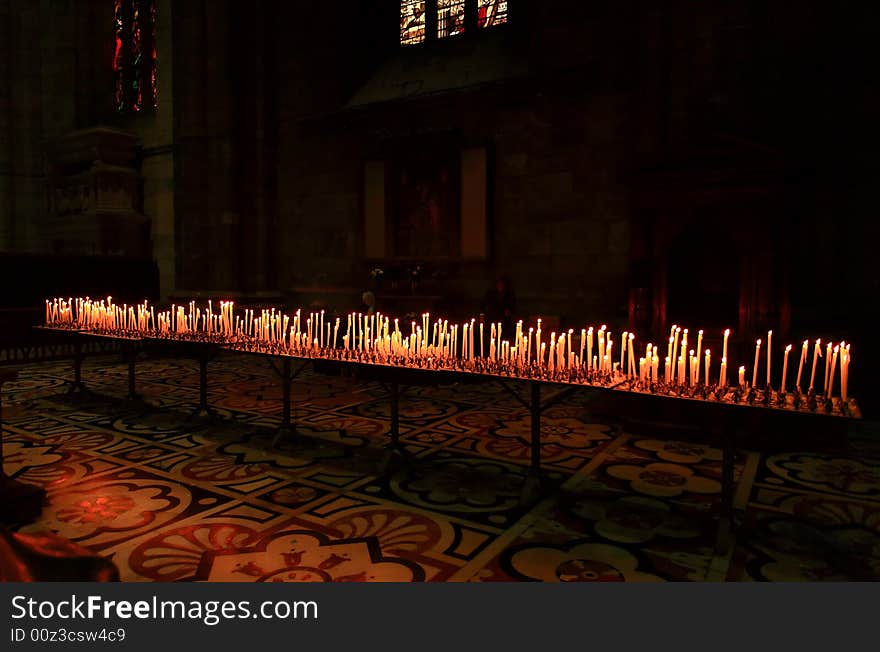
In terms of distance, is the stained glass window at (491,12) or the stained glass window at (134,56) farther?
the stained glass window at (134,56)

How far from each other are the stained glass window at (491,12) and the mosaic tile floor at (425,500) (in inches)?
286

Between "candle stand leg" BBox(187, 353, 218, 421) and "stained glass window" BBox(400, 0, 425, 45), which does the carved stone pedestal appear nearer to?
"stained glass window" BBox(400, 0, 425, 45)

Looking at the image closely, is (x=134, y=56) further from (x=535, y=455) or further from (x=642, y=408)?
(x=535, y=455)

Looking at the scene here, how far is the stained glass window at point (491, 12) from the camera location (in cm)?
1038

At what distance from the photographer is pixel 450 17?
35.8 feet

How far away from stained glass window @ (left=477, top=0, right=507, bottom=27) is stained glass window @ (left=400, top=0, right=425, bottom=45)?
118 cm

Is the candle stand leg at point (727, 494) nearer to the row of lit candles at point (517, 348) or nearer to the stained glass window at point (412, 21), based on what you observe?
the row of lit candles at point (517, 348)

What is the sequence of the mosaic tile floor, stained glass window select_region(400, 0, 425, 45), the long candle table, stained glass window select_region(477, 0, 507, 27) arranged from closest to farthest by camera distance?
1. the mosaic tile floor
2. the long candle table
3. stained glass window select_region(477, 0, 507, 27)
4. stained glass window select_region(400, 0, 425, 45)

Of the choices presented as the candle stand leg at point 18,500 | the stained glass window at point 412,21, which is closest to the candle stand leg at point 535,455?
the candle stand leg at point 18,500

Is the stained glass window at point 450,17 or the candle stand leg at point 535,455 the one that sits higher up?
the stained glass window at point 450,17

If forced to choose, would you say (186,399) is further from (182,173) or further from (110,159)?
(110,159)

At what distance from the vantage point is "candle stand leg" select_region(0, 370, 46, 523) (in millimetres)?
3516

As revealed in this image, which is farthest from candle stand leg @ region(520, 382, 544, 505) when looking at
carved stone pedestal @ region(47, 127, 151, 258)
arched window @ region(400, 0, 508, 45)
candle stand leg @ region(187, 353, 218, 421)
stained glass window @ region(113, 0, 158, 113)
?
stained glass window @ region(113, 0, 158, 113)

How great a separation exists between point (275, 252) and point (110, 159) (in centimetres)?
451
